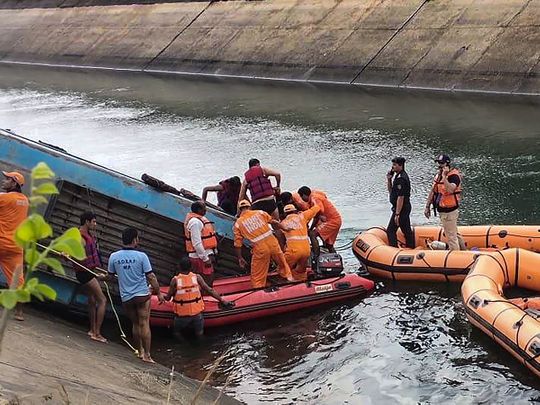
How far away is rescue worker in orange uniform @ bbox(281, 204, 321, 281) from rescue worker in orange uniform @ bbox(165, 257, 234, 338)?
1.64 meters

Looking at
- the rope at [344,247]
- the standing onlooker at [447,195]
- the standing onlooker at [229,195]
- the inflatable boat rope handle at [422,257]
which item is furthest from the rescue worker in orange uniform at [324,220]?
the standing onlooker at [447,195]

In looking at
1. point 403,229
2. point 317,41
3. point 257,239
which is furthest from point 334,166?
point 317,41

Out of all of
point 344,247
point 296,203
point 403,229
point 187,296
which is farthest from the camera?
point 344,247

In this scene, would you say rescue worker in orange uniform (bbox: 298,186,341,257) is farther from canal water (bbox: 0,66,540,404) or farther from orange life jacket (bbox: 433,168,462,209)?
orange life jacket (bbox: 433,168,462,209)

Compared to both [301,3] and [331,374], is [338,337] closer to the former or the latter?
[331,374]

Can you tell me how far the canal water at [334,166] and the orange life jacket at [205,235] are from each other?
113cm

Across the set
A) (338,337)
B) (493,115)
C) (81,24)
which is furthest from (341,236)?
(81,24)

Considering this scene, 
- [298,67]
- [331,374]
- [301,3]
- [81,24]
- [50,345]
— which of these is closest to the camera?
[50,345]

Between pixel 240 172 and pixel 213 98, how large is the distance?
42.5 ft

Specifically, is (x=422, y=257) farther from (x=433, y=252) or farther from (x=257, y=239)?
(x=257, y=239)

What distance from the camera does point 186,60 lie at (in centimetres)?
3988

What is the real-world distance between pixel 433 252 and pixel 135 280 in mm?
4977

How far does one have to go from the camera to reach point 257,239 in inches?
419

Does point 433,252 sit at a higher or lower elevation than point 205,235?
lower
